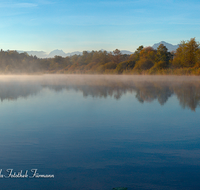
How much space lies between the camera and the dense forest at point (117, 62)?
54.7 m

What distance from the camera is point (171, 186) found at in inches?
148

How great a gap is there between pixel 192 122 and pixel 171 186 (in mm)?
5008

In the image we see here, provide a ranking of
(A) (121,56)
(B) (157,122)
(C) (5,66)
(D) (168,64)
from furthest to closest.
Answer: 1. (C) (5,66)
2. (A) (121,56)
3. (D) (168,64)
4. (B) (157,122)

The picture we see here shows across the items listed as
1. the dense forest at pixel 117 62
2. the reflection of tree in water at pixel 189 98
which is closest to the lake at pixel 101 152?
the reflection of tree in water at pixel 189 98

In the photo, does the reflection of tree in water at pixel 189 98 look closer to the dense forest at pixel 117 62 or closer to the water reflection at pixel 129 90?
the water reflection at pixel 129 90

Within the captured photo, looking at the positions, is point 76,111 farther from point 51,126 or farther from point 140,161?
point 140,161

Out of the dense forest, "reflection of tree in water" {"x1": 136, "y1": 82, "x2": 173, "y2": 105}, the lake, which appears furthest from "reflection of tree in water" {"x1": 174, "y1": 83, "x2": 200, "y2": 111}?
the dense forest

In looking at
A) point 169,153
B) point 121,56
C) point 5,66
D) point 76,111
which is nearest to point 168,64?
point 121,56

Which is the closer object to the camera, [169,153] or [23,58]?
[169,153]

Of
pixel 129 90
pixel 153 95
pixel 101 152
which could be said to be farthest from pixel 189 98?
pixel 101 152

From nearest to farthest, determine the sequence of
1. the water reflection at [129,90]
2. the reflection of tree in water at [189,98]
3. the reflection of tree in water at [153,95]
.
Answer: the reflection of tree in water at [189,98], the reflection of tree in water at [153,95], the water reflection at [129,90]

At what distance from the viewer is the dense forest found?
5466 centimetres

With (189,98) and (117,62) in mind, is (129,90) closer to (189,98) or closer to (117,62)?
(189,98)

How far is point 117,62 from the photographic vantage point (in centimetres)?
8950
